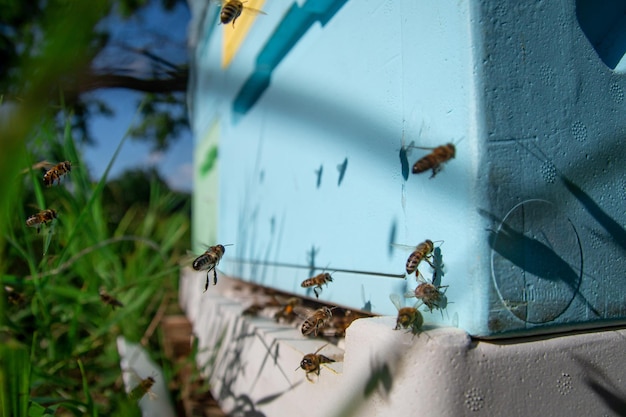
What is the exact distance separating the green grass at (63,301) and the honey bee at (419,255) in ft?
2.17

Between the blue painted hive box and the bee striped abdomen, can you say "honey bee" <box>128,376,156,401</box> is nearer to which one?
the blue painted hive box

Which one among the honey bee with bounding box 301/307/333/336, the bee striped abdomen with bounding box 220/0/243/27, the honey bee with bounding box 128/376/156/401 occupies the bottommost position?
the honey bee with bounding box 128/376/156/401

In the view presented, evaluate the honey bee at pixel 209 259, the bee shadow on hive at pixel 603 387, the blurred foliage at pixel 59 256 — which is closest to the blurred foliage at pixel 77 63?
the blurred foliage at pixel 59 256

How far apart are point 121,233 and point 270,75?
1.60m

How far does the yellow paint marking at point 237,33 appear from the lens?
5.67 ft

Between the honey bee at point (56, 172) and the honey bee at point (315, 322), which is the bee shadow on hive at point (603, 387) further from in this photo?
the honey bee at point (56, 172)

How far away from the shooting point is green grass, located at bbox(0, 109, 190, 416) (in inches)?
45.2

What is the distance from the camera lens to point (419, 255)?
847 millimetres

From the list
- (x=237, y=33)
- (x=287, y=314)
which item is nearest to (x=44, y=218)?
(x=287, y=314)

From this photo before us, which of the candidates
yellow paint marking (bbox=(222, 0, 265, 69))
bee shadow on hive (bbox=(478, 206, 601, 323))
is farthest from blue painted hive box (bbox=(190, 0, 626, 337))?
yellow paint marking (bbox=(222, 0, 265, 69))

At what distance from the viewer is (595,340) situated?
0.91 m

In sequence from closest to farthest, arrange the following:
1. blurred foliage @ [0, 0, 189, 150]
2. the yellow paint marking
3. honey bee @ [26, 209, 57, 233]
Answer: blurred foliage @ [0, 0, 189, 150] < honey bee @ [26, 209, 57, 233] < the yellow paint marking

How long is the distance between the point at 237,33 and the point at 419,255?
4.75 feet

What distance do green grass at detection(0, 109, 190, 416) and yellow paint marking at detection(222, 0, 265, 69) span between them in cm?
69
